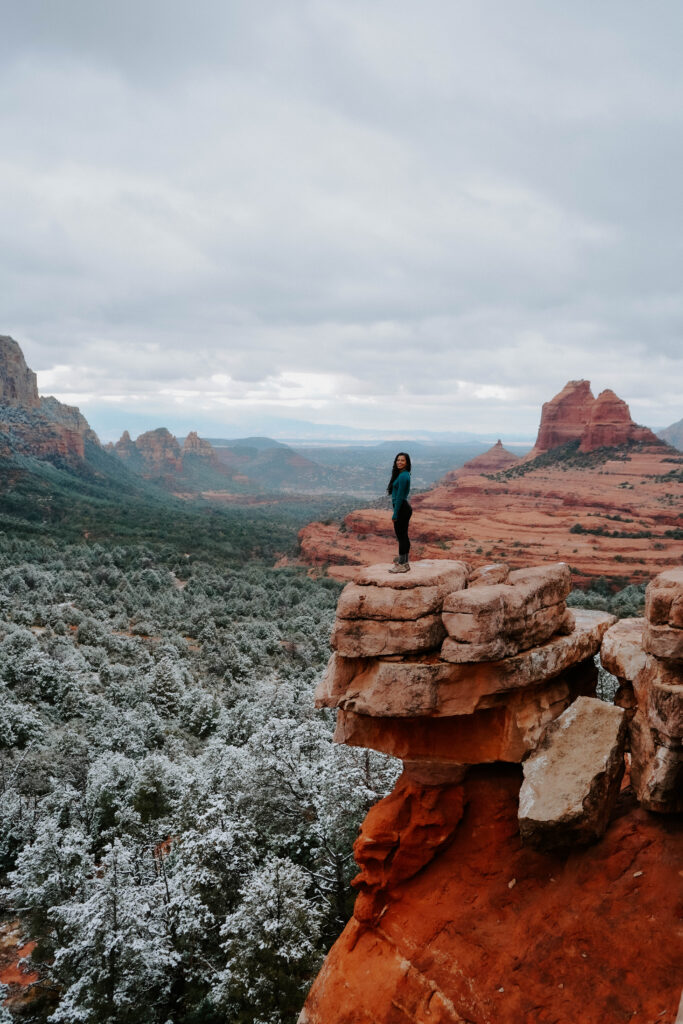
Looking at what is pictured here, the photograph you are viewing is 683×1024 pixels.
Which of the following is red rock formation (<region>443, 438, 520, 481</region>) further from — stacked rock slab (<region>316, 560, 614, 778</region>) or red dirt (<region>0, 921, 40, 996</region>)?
stacked rock slab (<region>316, 560, 614, 778</region>)

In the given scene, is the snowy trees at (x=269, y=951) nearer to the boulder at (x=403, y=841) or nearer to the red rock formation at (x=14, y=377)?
the boulder at (x=403, y=841)

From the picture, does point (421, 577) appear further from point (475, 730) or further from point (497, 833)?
point (497, 833)

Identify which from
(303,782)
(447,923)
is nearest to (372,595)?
(447,923)

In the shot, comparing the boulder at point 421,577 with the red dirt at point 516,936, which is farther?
the boulder at point 421,577

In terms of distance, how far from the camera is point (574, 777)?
7.44m

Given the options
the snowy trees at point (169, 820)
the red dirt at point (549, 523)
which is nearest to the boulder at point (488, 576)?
the snowy trees at point (169, 820)

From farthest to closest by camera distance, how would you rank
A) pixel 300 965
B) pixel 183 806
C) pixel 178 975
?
pixel 183 806 < pixel 178 975 < pixel 300 965

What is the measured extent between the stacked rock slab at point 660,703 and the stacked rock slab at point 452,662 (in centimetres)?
110

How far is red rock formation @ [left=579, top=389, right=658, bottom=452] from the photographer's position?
108938 millimetres

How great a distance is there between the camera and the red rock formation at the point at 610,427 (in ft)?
357

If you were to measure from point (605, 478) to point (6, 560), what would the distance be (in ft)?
284

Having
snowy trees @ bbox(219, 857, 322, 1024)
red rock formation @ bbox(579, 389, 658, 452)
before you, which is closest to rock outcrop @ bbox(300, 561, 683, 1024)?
snowy trees @ bbox(219, 857, 322, 1024)

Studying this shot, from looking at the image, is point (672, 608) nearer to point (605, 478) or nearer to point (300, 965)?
point (300, 965)

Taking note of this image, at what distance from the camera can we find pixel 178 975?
44.9 feet
